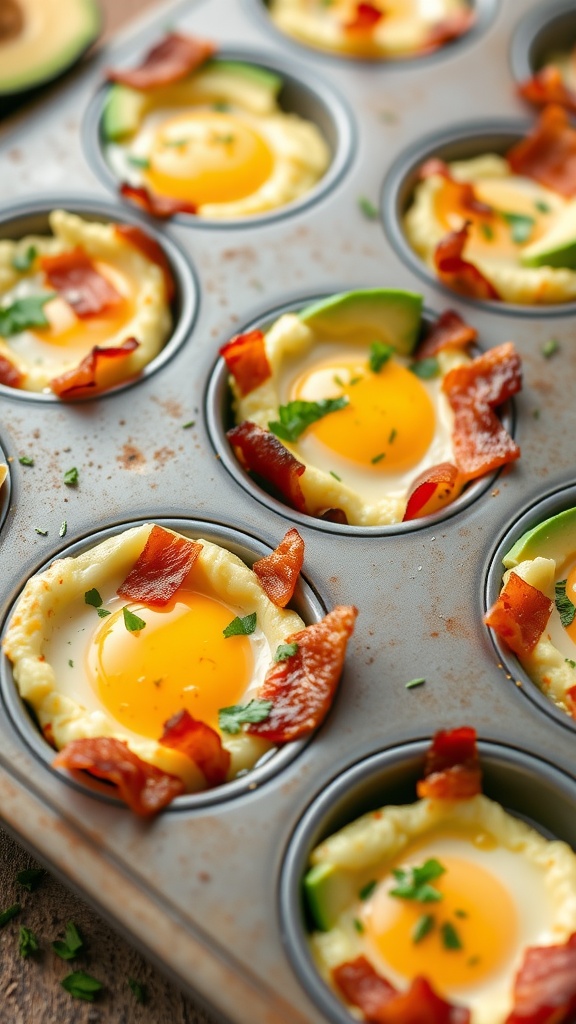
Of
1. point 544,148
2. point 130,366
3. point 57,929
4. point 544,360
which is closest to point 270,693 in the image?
point 57,929

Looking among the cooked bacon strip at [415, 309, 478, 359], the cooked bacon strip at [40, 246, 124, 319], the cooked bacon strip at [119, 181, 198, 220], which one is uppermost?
the cooked bacon strip at [119, 181, 198, 220]

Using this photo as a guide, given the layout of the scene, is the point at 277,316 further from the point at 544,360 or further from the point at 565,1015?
the point at 565,1015

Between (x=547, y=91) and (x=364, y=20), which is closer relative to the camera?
(x=547, y=91)

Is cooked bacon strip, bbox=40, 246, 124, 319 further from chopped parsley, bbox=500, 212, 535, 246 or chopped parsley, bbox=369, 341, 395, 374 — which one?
chopped parsley, bbox=500, 212, 535, 246

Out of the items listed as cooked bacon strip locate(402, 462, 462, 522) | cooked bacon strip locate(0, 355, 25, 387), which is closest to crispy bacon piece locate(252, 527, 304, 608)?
cooked bacon strip locate(402, 462, 462, 522)

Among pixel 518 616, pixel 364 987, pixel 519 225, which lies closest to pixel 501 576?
pixel 518 616

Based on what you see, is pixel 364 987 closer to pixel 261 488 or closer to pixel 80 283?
pixel 261 488
